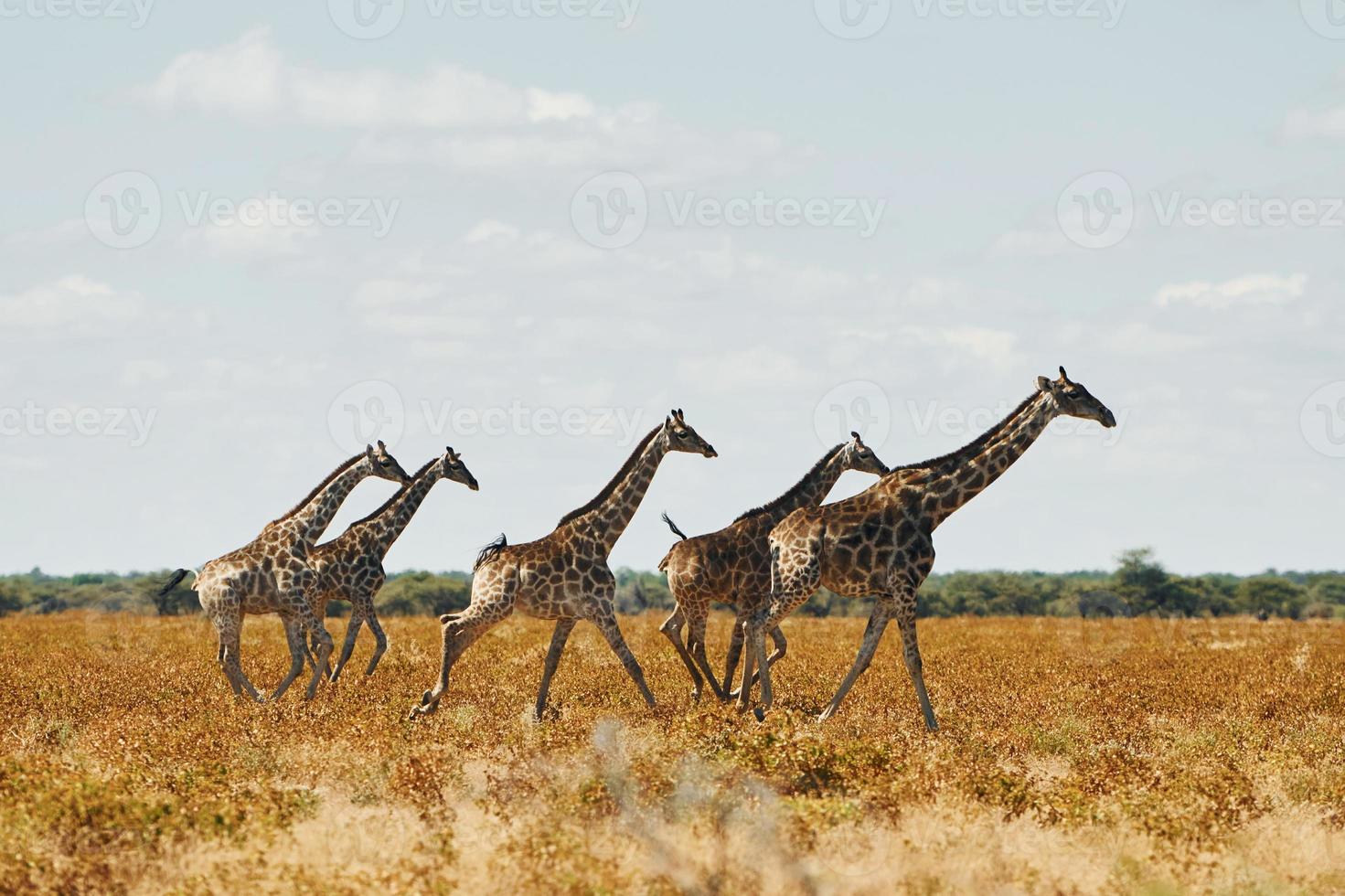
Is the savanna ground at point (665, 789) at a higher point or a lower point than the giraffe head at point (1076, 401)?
lower

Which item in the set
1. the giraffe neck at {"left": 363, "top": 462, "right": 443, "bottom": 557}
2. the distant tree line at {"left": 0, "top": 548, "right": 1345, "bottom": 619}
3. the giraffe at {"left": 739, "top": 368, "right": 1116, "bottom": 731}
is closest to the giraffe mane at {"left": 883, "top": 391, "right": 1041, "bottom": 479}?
the giraffe at {"left": 739, "top": 368, "right": 1116, "bottom": 731}

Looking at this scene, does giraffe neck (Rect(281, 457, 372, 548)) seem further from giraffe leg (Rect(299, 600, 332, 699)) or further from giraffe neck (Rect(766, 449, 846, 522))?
giraffe neck (Rect(766, 449, 846, 522))

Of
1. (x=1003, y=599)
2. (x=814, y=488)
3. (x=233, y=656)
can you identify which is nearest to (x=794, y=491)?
(x=814, y=488)

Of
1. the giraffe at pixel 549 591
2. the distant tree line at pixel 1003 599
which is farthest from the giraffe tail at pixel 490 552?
the distant tree line at pixel 1003 599

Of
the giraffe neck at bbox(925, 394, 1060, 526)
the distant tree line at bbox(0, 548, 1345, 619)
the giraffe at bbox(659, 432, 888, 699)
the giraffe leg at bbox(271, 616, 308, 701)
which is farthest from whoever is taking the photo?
the distant tree line at bbox(0, 548, 1345, 619)

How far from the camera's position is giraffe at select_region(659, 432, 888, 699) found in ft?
48.2

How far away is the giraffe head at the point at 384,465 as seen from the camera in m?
17.7

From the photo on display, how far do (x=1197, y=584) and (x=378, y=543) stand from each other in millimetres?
53775

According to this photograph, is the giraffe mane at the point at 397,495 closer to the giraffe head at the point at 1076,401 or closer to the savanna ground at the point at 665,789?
the savanna ground at the point at 665,789

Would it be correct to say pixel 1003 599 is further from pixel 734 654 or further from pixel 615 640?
pixel 615 640

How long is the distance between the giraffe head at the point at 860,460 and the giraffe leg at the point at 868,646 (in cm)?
271

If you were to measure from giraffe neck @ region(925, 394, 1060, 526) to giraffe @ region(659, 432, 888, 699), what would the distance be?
1959 mm

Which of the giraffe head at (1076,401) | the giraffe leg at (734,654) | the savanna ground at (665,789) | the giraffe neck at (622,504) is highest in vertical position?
the giraffe head at (1076,401)

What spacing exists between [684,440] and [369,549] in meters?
4.81
